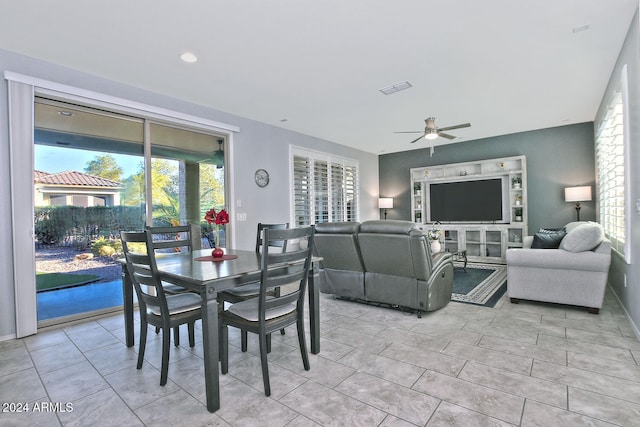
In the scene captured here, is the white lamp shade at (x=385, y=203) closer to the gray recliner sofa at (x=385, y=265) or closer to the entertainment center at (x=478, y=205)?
the entertainment center at (x=478, y=205)

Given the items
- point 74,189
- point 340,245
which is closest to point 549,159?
point 340,245

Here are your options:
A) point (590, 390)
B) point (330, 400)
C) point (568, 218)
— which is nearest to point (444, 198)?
point (568, 218)

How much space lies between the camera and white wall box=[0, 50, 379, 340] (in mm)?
2918

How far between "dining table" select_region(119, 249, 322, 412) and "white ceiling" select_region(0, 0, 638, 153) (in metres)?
1.95

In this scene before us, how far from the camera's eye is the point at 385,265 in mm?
3406

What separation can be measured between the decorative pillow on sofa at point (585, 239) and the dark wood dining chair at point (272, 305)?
295 centimetres

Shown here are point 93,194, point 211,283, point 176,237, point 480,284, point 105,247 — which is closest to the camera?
point 211,283

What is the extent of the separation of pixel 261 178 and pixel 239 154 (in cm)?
54

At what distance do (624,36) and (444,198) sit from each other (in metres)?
4.63

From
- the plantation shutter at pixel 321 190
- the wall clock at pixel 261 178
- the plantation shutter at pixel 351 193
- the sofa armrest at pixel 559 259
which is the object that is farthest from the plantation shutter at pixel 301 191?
the sofa armrest at pixel 559 259

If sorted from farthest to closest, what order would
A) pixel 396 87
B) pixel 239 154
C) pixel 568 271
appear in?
pixel 239 154, pixel 396 87, pixel 568 271

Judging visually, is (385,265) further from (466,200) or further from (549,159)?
(549,159)

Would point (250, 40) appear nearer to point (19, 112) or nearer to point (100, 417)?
point (19, 112)

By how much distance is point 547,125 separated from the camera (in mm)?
5969
